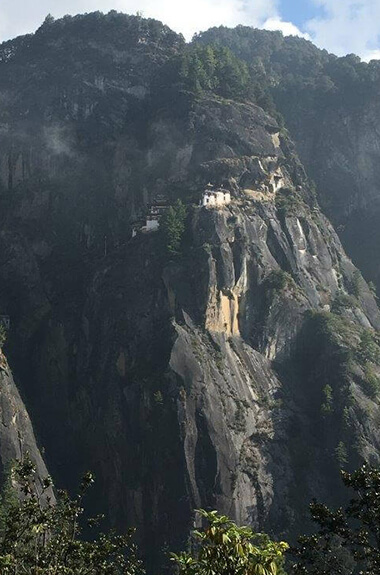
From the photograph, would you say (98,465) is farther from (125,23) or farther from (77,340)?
(125,23)

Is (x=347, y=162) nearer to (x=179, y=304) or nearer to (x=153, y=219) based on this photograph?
(x=153, y=219)

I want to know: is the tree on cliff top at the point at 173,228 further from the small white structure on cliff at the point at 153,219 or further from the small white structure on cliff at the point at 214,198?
the small white structure on cliff at the point at 214,198

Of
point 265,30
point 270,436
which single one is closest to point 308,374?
point 270,436

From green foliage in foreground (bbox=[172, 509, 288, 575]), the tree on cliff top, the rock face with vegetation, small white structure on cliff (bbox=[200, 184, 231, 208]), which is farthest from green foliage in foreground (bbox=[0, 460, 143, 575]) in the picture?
small white structure on cliff (bbox=[200, 184, 231, 208])

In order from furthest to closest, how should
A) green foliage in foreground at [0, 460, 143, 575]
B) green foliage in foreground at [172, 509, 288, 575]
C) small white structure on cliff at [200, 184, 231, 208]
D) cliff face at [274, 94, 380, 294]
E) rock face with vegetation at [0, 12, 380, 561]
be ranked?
cliff face at [274, 94, 380, 294], small white structure on cliff at [200, 184, 231, 208], rock face with vegetation at [0, 12, 380, 561], green foliage in foreground at [0, 460, 143, 575], green foliage in foreground at [172, 509, 288, 575]

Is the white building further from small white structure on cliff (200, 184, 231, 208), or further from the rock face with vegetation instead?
the rock face with vegetation
